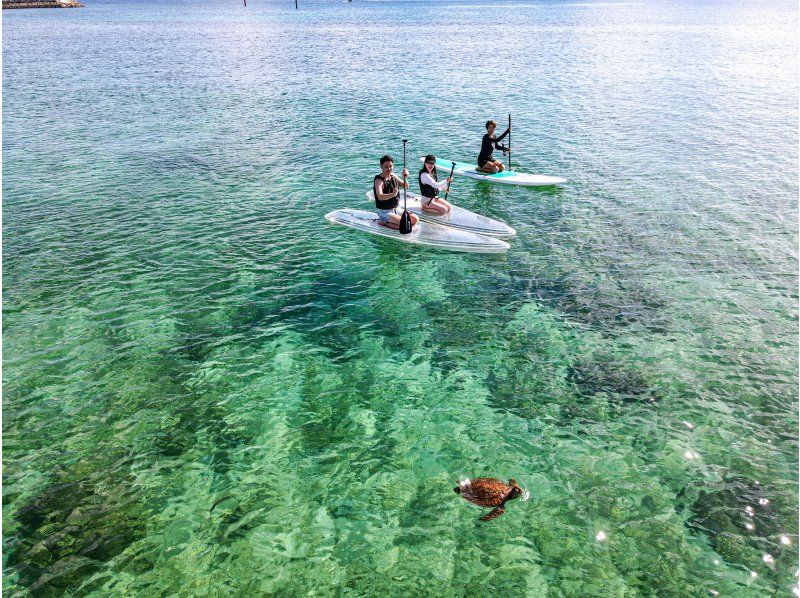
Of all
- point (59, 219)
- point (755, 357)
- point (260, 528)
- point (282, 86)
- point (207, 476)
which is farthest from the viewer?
point (282, 86)

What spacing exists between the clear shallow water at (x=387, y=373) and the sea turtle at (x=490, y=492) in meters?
0.20

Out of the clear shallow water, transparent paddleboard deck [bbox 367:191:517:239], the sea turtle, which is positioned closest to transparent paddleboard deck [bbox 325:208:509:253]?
transparent paddleboard deck [bbox 367:191:517:239]

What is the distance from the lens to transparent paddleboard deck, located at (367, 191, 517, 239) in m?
20.0

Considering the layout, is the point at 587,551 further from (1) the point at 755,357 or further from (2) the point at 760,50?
(2) the point at 760,50

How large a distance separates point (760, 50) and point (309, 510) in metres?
79.0

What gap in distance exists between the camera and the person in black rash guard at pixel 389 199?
65.6ft

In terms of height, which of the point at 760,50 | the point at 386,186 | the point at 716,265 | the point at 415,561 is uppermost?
the point at 760,50

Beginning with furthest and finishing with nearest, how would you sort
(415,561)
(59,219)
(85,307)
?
(59,219), (85,307), (415,561)

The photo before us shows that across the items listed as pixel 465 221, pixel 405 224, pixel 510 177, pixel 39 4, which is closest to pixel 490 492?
pixel 405 224

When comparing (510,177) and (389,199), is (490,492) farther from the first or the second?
(510,177)

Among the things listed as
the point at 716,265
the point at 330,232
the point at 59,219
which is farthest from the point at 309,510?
the point at 59,219

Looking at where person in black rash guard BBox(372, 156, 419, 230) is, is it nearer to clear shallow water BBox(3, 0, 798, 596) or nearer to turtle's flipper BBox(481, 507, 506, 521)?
clear shallow water BBox(3, 0, 798, 596)

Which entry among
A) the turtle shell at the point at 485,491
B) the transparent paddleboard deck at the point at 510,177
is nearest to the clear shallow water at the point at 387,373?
the turtle shell at the point at 485,491

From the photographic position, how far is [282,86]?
48.1 metres
